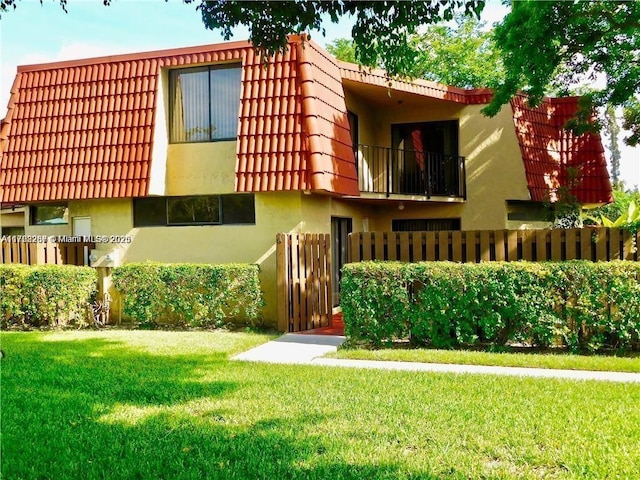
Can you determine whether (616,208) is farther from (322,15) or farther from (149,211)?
(322,15)

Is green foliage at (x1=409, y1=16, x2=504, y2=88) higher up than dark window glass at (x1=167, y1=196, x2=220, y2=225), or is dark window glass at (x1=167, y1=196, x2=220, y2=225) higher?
green foliage at (x1=409, y1=16, x2=504, y2=88)

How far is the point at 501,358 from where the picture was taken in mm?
8734

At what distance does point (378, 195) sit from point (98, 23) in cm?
903

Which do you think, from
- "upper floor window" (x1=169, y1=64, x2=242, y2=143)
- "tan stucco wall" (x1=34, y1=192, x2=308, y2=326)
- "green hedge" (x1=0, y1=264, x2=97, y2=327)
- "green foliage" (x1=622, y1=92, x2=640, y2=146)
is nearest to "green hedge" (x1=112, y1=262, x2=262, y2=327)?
"tan stucco wall" (x1=34, y1=192, x2=308, y2=326)

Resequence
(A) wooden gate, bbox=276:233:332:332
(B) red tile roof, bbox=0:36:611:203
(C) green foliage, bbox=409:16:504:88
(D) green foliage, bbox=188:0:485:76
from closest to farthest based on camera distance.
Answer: (D) green foliage, bbox=188:0:485:76
(A) wooden gate, bbox=276:233:332:332
(B) red tile roof, bbox=0:36:611:203
(C) green foliage, bbox=409:16:504:88

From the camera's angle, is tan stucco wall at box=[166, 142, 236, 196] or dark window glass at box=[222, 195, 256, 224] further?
tan stucco wall at box=[166, 142, 236, 196]

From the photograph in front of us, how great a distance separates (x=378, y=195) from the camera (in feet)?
52.2

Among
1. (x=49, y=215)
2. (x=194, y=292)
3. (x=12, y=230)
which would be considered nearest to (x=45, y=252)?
(x=49, y=215)

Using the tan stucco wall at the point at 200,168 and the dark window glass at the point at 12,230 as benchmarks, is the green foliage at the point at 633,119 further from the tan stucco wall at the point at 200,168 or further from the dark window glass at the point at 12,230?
the dark window glass at the point at 12,230

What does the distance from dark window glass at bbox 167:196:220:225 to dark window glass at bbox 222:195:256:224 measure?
206mm

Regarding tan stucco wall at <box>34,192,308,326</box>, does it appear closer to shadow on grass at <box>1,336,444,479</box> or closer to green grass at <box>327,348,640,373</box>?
green grass at <box>327,348,640,373</box>

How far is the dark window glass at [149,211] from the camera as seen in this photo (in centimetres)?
1458

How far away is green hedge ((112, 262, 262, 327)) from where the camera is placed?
12.7 metres

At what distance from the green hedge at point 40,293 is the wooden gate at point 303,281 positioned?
4.57 metres
